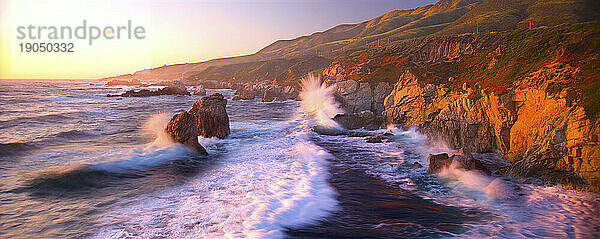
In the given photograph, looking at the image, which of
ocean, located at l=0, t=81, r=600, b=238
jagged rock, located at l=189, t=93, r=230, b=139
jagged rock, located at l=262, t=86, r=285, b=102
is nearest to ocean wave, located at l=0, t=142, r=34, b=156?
ocean, located at l=0, t=81, r=600, b=238

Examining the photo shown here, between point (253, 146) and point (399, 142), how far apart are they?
10.2 meters

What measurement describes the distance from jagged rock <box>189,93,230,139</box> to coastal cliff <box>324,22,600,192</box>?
14.5 metres

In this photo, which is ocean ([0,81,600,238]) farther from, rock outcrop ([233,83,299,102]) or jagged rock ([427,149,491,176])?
rock outcrop ([233,83,299,102])

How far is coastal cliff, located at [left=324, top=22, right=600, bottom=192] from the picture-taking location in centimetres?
1188

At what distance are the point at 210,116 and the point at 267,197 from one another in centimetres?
1423

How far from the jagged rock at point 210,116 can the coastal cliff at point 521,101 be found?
1450cm

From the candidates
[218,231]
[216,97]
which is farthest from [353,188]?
[216,97]

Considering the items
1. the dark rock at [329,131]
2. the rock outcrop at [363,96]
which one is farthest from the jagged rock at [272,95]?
the dark rock at [329,131]

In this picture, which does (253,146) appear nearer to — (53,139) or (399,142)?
(399,142)

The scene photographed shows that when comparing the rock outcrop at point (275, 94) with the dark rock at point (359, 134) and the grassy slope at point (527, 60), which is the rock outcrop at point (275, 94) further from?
the grassy slope at point (527, 60)

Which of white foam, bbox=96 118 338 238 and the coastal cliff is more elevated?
the coastal cliff

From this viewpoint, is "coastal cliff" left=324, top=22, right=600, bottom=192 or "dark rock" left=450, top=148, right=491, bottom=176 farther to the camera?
"dark rock" left=450, top=148, right=491, bottom=176

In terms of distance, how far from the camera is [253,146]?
70.7 ft

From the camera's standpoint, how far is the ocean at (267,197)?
884 centimetres
